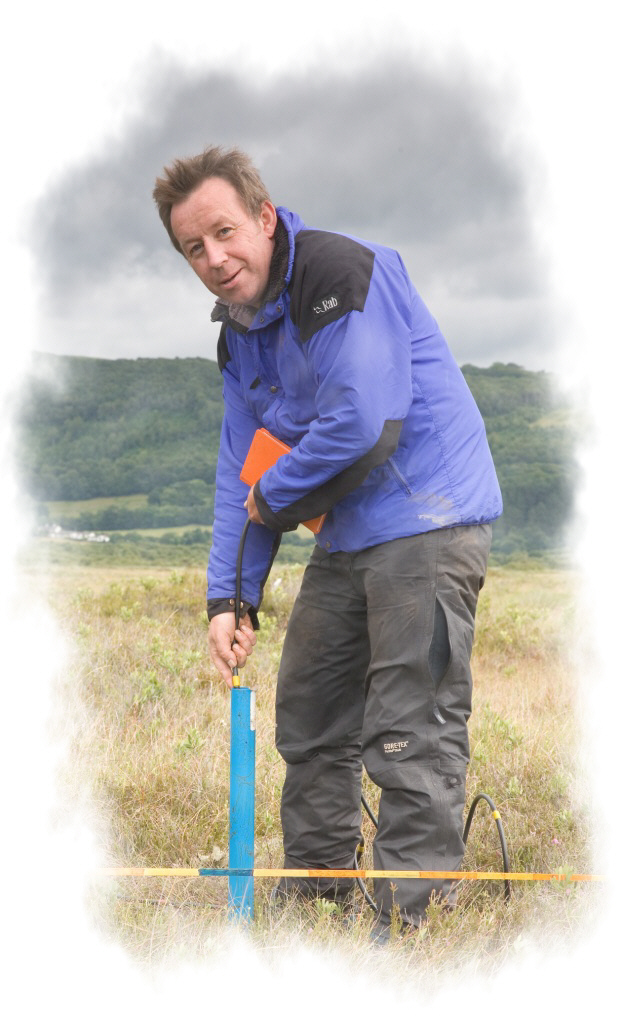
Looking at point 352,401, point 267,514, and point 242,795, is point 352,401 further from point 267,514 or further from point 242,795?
point 242,795

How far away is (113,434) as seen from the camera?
98438 mm

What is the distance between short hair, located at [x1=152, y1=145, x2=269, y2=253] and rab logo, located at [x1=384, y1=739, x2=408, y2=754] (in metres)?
1.71

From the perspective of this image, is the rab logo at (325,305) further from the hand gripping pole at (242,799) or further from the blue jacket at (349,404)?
the hand gripping pole at (242,799)

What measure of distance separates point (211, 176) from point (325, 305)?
0.55 meters

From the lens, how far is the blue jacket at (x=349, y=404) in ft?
9.35

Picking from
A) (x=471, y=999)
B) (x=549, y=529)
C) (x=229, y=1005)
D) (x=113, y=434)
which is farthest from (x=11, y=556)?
(x=113, y=434)

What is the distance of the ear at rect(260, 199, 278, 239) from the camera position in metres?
3.08

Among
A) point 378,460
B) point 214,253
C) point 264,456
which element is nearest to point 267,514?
point 264,456

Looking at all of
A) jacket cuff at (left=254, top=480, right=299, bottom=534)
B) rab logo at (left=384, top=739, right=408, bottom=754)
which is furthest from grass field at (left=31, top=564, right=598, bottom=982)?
jacket cuff at (left=254, top=480, right=299, bottom=534)

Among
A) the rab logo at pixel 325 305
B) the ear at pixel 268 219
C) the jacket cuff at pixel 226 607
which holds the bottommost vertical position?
the jacket cuff at pixel 226 607

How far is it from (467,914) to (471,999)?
61cm

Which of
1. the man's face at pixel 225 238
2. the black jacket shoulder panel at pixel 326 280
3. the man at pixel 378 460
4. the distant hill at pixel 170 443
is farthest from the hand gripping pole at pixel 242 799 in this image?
the distant hill at pixel 170 443

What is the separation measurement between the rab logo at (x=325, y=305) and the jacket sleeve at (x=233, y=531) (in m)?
0.69

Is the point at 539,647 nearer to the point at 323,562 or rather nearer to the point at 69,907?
the point at 323,562
